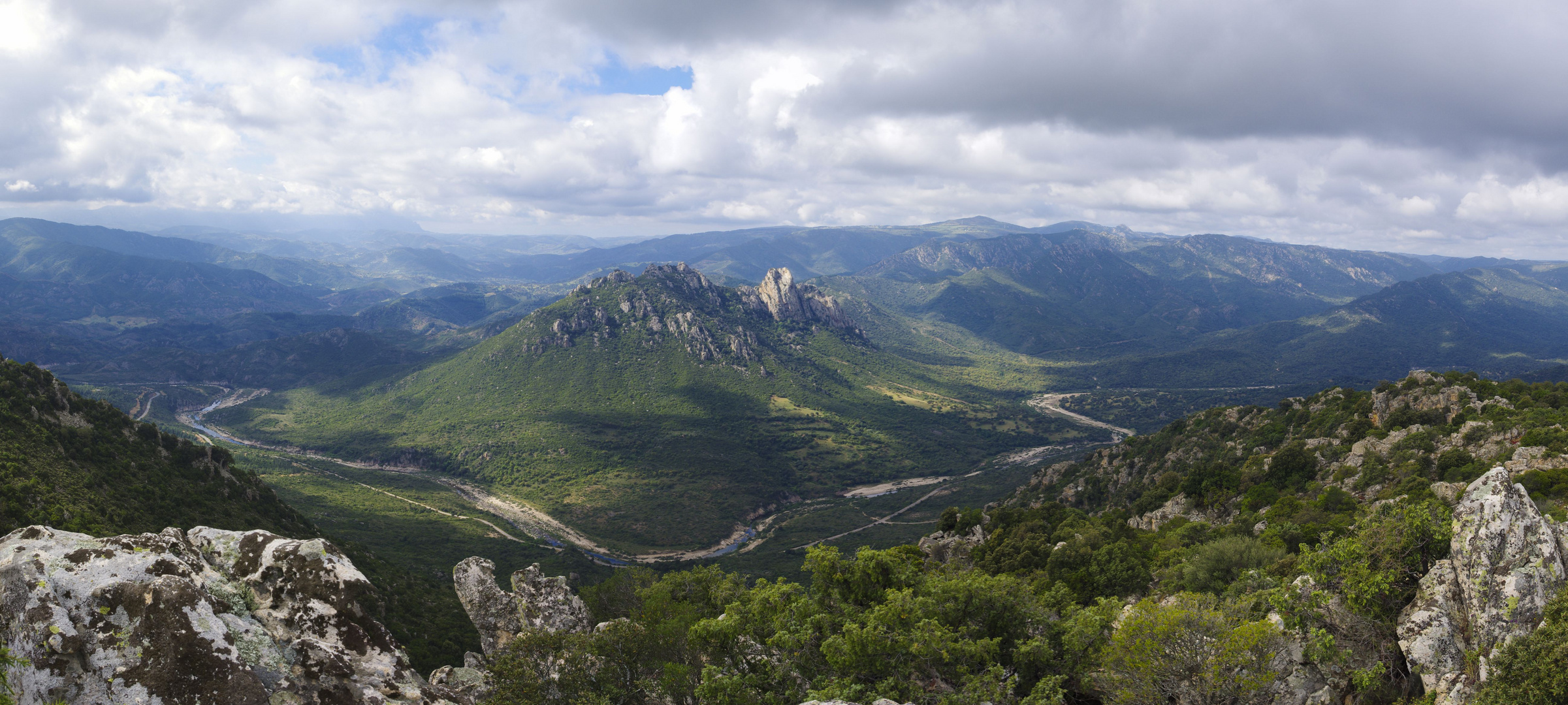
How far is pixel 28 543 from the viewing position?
2091 centimetres

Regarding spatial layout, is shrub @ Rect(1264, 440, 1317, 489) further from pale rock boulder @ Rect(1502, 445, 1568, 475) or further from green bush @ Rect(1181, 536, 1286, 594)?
green bush @ Rect(1181, 536, 1286, 594)

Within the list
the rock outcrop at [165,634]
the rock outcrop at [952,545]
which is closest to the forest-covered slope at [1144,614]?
the rock outcrop at [952,545]

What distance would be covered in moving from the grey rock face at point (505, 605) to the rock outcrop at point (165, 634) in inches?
573

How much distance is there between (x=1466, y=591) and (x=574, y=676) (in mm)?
38515

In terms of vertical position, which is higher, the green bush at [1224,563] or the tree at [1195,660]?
the tree at [1195,660]

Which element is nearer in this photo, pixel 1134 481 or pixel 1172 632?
pixel 1172 632

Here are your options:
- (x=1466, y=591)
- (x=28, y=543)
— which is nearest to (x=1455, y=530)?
(x=1466, y=591)

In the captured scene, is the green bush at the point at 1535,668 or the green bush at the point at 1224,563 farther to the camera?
the green bush at the point at 1224,563

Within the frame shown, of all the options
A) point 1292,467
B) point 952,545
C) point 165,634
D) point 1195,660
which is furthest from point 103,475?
point 1292,467

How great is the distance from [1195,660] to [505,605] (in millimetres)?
41250

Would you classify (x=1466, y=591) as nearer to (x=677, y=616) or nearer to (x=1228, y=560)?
(x=1228, y=560)

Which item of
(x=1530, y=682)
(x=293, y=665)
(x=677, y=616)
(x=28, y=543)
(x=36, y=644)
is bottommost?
(x=677, y=616)

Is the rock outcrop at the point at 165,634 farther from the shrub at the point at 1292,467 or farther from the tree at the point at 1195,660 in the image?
the shrub at the point at 1292,467

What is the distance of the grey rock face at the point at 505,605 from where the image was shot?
42.8 metres
